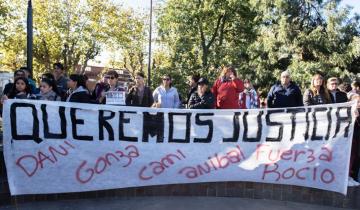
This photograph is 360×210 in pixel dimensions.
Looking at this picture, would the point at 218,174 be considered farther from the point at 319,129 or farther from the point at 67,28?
the point at 67,28

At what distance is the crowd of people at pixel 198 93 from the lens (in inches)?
238

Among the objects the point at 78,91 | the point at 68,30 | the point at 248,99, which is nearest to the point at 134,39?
the point at 68,30

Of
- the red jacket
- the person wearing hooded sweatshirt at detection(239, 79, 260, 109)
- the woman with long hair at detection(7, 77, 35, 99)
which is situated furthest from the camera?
the person wearing hooded sweatshirt at detection(239, 79, 260, 109)

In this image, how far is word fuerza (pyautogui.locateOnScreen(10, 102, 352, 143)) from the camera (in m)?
5.48

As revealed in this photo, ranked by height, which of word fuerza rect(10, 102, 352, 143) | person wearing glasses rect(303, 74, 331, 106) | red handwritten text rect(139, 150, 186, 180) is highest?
person wearing glasses rect(303, 74, 331, 106)

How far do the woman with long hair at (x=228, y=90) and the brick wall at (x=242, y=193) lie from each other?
1.94 meters

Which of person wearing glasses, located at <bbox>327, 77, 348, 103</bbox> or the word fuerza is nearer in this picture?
the word fuerza

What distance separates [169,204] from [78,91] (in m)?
1.77

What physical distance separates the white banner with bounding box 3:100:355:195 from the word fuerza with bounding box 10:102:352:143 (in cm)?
1

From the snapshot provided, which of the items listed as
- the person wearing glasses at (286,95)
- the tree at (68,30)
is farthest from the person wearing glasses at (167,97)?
the tree at (68,30)

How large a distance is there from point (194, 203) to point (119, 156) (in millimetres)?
1055

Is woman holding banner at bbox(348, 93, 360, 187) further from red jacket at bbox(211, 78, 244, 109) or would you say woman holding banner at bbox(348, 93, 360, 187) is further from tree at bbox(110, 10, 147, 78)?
tree at bbox(110, 10, 147, 78)

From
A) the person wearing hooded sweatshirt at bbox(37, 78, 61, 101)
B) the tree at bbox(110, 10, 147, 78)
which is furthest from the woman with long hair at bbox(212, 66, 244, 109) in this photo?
the tree at bbox(110, 10, 147, 78)

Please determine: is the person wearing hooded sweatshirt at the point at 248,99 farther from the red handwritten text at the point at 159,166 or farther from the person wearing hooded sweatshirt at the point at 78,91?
the person wearing hooded sweatshirt at the point at 78,91
